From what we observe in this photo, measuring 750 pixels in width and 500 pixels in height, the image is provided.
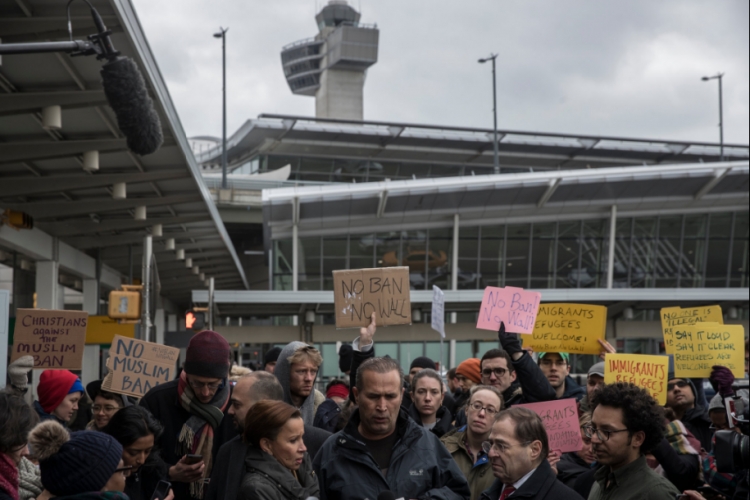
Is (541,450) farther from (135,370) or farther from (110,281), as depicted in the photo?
(110,281)

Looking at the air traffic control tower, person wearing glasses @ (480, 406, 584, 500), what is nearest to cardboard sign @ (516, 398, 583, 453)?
person wearing glasses @ (480, 406, 584, 500)

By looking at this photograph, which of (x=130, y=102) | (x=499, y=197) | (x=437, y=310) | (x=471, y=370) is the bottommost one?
(x=471, y=370)

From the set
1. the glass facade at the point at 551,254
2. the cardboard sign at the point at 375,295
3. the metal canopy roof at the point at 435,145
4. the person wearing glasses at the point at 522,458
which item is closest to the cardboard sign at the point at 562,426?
the person wearing glasses at the point at 522,458

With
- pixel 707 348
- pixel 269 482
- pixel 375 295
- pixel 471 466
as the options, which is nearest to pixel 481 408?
pixel 471 466

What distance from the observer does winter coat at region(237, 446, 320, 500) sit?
4.30 m

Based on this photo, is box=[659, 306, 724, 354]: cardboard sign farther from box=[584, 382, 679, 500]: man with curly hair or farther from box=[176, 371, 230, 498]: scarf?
box=[176, 371, 230, 498]: scarf

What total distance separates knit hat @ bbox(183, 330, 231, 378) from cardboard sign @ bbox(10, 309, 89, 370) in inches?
132

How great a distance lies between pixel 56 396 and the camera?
7570 mm

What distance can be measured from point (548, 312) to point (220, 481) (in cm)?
480

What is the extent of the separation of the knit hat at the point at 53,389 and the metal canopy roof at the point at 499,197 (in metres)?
27.3

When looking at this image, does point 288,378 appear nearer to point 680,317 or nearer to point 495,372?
point 495,372

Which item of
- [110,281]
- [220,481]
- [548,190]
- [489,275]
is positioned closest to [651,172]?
[548,190]

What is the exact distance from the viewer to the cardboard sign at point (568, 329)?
28.5 ft

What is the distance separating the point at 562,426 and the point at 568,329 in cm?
252
